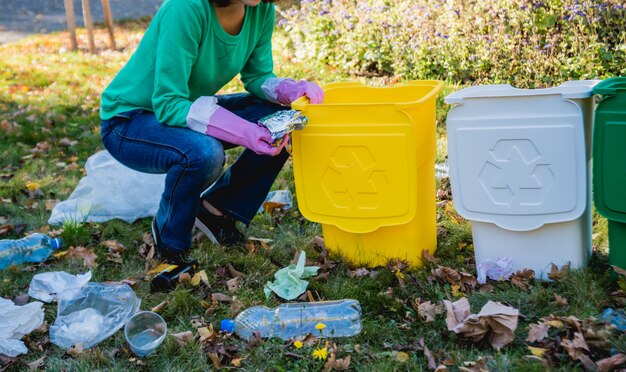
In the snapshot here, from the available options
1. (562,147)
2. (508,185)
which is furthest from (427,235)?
(562,147)

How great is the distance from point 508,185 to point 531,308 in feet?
1.46

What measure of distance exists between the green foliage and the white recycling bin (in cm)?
210

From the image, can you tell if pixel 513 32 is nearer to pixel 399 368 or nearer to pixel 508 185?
pixel 508 185

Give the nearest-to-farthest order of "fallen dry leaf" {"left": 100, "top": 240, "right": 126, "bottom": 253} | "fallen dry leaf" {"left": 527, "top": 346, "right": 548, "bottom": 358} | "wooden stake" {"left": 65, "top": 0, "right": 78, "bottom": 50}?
"fallen dry leaf" {"left": 527, "top": 346, "right": 548, "bottom": 358} → "fallen dry leaf" {"left": 100, "top": 240, "right": 126, "bottom": 253} → "wooden stake" {"left": 65, "top": 0, "right": 78, "bottom": 50}

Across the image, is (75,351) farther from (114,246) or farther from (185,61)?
(185,61)

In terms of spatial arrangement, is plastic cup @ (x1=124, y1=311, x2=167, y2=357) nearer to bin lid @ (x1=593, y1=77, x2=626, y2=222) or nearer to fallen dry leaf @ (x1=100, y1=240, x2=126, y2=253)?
fallen dry leaf @ (x1=100, y1=240, x2=126, y2=253)

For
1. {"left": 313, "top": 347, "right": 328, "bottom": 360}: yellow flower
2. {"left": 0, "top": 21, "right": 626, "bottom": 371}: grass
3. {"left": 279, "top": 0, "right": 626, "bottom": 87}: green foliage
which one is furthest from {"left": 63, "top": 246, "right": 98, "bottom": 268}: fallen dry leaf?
{"left": 279, "top": 0, "right": 626, "bottom": 87}: green foliage

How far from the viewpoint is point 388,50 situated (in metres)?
5.54

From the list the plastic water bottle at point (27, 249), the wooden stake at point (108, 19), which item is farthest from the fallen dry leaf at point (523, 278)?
the wooden stake at point (108, 19)

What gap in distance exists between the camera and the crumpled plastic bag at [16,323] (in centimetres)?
231

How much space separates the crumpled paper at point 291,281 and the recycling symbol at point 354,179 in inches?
11.0

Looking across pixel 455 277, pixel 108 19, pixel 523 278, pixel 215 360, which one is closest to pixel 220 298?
pixel 215 360

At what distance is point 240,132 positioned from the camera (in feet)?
8.60

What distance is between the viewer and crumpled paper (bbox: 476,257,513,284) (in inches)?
100
